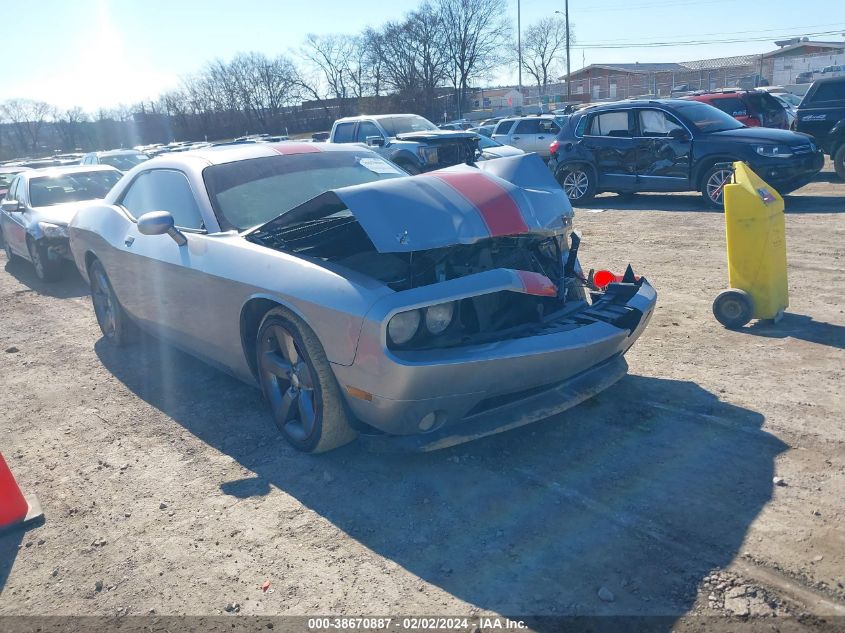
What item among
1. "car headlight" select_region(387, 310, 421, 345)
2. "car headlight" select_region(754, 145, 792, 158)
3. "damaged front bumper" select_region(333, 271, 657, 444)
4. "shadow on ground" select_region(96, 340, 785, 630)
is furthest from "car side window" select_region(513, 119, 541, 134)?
"car headlight" select_region(387, 310, 421, 345)

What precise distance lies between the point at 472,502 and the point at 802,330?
3.28 m

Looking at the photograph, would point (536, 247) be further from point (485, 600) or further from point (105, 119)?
point (105, 119)

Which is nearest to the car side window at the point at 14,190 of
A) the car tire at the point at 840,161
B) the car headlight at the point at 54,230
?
the car headlight at the point at 54,230

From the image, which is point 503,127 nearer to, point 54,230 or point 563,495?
point 54,230

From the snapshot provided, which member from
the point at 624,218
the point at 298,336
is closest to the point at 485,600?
the point at 298,336

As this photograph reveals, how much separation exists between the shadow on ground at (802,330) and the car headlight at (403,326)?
123 inches

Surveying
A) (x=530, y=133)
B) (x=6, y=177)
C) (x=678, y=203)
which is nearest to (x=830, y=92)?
(x=678, y=203)

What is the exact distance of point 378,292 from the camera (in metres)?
3.24

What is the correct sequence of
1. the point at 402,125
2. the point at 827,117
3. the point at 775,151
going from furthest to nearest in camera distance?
1. the point at 402,125
2. the point at 827,117
3. the point at 775,151

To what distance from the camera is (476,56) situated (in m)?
59.0

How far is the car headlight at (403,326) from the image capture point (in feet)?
10.6

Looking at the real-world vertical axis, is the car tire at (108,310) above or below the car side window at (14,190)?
below

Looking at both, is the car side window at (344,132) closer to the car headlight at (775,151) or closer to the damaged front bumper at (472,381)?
the car headlight at (775,151)

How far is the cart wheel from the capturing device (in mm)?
5223
